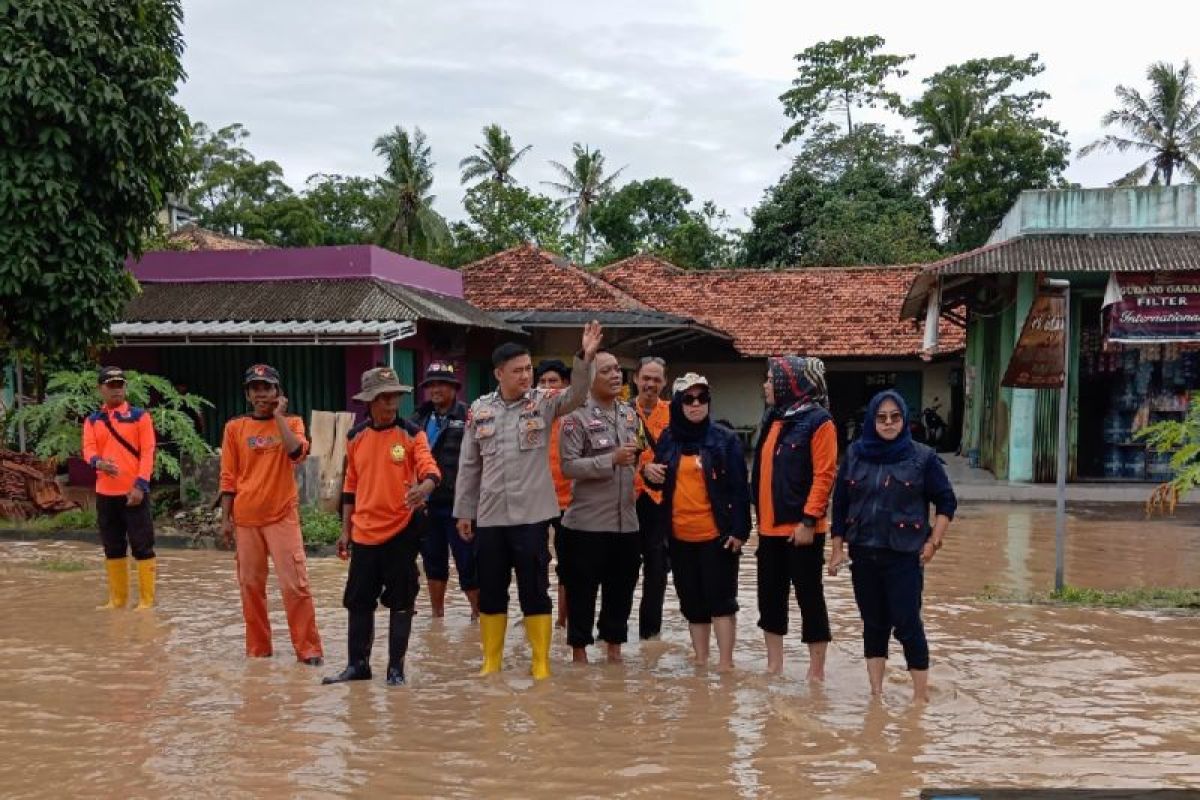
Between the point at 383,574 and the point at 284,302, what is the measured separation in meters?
10.1

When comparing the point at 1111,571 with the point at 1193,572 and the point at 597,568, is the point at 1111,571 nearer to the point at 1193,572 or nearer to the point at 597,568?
the point at 1193,572

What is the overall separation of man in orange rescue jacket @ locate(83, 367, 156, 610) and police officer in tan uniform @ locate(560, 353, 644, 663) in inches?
135

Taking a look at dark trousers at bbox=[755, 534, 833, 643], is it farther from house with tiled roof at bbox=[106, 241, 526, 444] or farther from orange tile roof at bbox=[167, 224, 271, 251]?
orange tile roof at bbox=[167, 224, 271, 251]

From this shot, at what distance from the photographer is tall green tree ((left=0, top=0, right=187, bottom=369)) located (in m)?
11.3

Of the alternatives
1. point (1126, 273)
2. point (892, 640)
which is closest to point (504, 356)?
point (892, 640)

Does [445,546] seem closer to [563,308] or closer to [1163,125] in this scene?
[563,308]

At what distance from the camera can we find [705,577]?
243 inches

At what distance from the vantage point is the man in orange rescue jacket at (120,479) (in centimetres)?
804

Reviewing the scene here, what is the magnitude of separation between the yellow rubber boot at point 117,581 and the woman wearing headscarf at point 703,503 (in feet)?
13.7

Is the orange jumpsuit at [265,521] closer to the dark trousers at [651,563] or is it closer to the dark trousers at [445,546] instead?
the dark trousers at [445,546]

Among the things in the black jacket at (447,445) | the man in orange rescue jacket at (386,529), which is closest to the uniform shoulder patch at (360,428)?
the man in orange rescue jacket at (386,529)

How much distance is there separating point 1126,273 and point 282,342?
11.6m

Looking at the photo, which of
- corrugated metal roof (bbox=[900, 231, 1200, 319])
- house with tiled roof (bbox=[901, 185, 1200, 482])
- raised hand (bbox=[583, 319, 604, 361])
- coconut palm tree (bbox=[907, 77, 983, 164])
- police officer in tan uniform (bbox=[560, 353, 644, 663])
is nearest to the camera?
raised hand (bbox=[583, 319, 604, 361])

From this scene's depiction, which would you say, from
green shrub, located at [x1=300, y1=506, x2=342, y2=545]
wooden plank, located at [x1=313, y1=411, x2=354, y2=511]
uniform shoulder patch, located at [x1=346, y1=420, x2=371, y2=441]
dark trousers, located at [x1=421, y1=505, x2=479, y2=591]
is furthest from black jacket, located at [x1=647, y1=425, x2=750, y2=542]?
wooden plank, located at [x1=313, y1=411, x2=354, y2=511]
